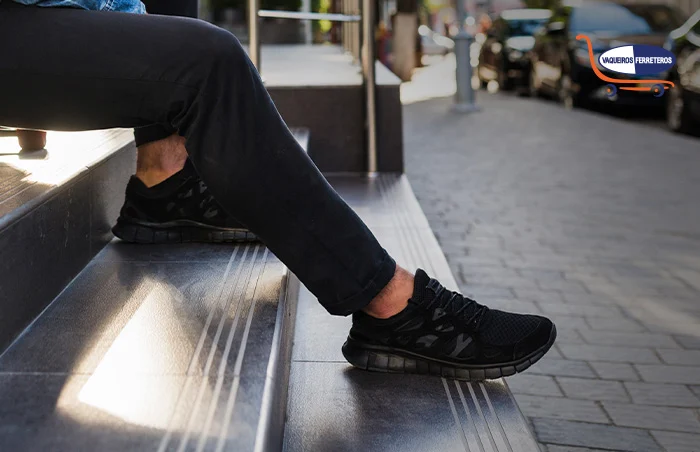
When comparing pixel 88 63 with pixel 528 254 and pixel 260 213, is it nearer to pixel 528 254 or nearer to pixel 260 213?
pixel 260 213

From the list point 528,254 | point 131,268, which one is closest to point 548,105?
point 528,254

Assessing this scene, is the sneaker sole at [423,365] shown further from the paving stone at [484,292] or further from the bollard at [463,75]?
the bollard at [463,75]

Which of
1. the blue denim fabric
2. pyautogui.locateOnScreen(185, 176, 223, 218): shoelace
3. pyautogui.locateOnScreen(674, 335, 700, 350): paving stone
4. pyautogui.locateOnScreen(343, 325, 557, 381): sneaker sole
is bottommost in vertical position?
pyautogui.locateOnScreen(674, 335, 700, 350): paving stone

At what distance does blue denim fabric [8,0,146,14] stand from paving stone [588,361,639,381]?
1949 millimetres

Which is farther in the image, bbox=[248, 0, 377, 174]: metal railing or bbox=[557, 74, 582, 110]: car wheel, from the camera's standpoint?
bbox=[557, 74, 582, 110]: car wheel

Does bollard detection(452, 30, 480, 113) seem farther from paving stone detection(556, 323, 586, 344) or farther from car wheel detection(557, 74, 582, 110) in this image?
paving stone detection(556, 323, 586, 344)

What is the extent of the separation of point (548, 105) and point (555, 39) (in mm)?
1000

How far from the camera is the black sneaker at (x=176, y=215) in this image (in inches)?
107

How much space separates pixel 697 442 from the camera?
2.66 m

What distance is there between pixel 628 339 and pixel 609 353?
21 cm

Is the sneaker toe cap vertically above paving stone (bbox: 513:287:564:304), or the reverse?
the sneaker toe cap

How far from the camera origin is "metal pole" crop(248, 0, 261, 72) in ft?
16.2

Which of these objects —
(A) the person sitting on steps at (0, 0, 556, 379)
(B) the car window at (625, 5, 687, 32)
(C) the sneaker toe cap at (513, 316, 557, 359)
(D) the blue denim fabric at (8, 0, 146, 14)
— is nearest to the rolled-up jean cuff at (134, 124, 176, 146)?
(D) the blue denim fabric at (8, 0, 146, 14)

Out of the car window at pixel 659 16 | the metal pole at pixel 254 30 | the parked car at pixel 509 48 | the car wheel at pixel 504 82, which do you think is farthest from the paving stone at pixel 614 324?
the car wheel at pixel 504 82
